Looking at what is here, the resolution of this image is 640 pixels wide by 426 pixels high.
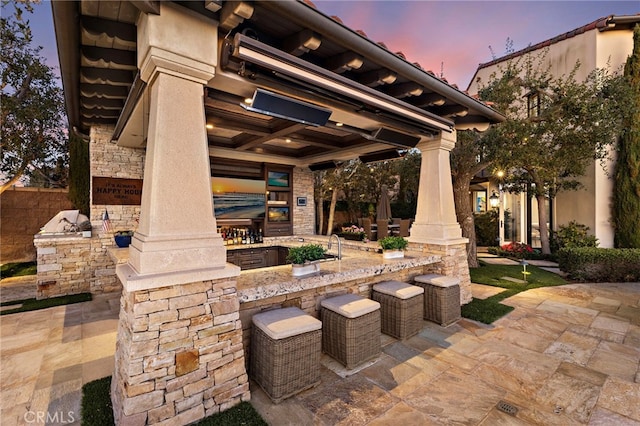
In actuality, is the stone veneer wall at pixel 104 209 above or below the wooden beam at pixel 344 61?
below

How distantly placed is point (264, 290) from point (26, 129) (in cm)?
956

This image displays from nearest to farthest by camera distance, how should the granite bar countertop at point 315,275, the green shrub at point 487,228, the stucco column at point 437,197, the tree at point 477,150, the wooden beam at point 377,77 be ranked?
the granite bar countertop at point 315,275 → the wooden beam at point 377,77 → the stucco column at point 437,197 → the tree at point 477,150 → the green shrub at point 487,228

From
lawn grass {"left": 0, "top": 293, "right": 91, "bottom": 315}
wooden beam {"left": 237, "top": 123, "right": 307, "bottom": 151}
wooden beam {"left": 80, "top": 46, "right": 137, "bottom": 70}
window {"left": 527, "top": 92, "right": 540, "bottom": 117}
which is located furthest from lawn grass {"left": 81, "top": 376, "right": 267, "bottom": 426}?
window {"left": 527, "top": 92, "right": 540, "bottom": 117}

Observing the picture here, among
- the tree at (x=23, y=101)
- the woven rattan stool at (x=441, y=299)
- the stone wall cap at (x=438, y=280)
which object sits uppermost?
the tree at (x=23, y=101)

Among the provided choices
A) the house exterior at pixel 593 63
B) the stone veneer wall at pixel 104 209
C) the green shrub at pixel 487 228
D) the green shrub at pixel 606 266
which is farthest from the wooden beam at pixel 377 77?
the green shrub at pixel 487 228

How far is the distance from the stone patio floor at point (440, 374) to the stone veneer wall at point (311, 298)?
58 cm

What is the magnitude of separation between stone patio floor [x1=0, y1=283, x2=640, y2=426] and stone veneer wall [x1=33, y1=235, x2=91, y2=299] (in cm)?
108

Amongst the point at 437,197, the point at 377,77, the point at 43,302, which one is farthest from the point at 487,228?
the point at 43,302

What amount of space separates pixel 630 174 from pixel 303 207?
10077 mm

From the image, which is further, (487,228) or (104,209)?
(487,228)

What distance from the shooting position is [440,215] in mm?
5020

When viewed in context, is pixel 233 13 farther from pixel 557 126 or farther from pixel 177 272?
pixel 557 126

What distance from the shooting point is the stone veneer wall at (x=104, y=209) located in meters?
5.80

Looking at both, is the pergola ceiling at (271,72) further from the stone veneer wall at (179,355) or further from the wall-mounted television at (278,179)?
the wall-mounted television at (278,179)
